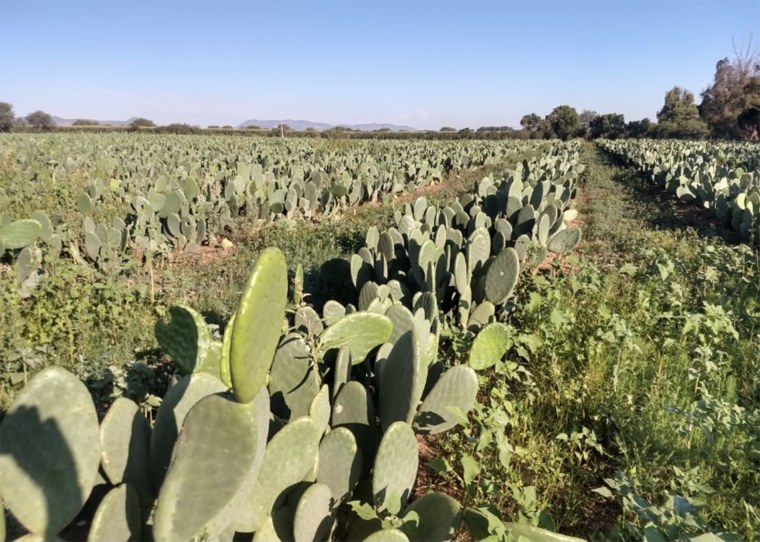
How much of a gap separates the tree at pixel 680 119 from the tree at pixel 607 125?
364 cm

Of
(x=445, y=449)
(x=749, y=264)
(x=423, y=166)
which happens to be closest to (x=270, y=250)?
(x=445, y=449)

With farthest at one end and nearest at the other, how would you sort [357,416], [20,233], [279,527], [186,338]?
[20,233] → [357,416] → [186,338] → [279,527]

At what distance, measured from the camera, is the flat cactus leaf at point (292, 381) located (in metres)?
1.77

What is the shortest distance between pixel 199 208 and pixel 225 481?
529 cm

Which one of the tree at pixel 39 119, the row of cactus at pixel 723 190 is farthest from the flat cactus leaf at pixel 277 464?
the tree at pixel 39 119

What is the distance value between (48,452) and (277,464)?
0.52 metres

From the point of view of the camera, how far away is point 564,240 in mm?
4758

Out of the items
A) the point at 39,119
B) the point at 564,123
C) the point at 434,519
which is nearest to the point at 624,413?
the point at 434,519

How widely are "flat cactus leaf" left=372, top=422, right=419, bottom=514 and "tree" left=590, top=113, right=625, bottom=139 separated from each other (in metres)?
59.4

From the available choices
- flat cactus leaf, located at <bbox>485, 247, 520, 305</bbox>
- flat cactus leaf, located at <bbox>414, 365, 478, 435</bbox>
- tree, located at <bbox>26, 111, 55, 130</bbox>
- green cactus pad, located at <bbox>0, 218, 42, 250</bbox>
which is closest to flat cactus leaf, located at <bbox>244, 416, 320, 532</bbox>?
flat cactus leaf, located at <bbox>414, 365, 478, 435</bbox>

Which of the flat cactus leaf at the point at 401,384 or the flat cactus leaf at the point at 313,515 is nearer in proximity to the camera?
the flat cactus leaf at the point at 313,515

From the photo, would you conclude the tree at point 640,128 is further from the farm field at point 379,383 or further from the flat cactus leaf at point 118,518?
the flat cactus leaf at point 118,518

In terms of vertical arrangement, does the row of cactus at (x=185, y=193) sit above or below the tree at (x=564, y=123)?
below

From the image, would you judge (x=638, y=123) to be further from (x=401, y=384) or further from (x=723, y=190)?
(x=401, y=384)
